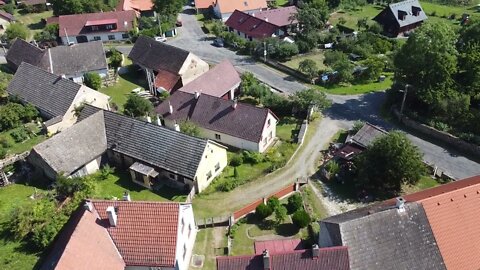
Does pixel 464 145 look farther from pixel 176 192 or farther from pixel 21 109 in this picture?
pixel 21 109

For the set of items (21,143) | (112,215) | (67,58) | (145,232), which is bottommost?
(21,143)

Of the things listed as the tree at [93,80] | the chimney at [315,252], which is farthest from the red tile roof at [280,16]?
the chimney at [315,252]

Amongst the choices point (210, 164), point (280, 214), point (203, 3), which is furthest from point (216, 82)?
point (203, 3)

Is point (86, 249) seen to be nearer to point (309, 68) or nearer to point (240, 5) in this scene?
point (309, 68)

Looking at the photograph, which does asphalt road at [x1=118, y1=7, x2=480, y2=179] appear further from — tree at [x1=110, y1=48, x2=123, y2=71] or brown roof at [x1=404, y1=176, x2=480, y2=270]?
brown roof at [x1=404, y1=176, x2=480, y2=270]

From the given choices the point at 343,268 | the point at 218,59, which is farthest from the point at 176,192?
the point at 218,59
